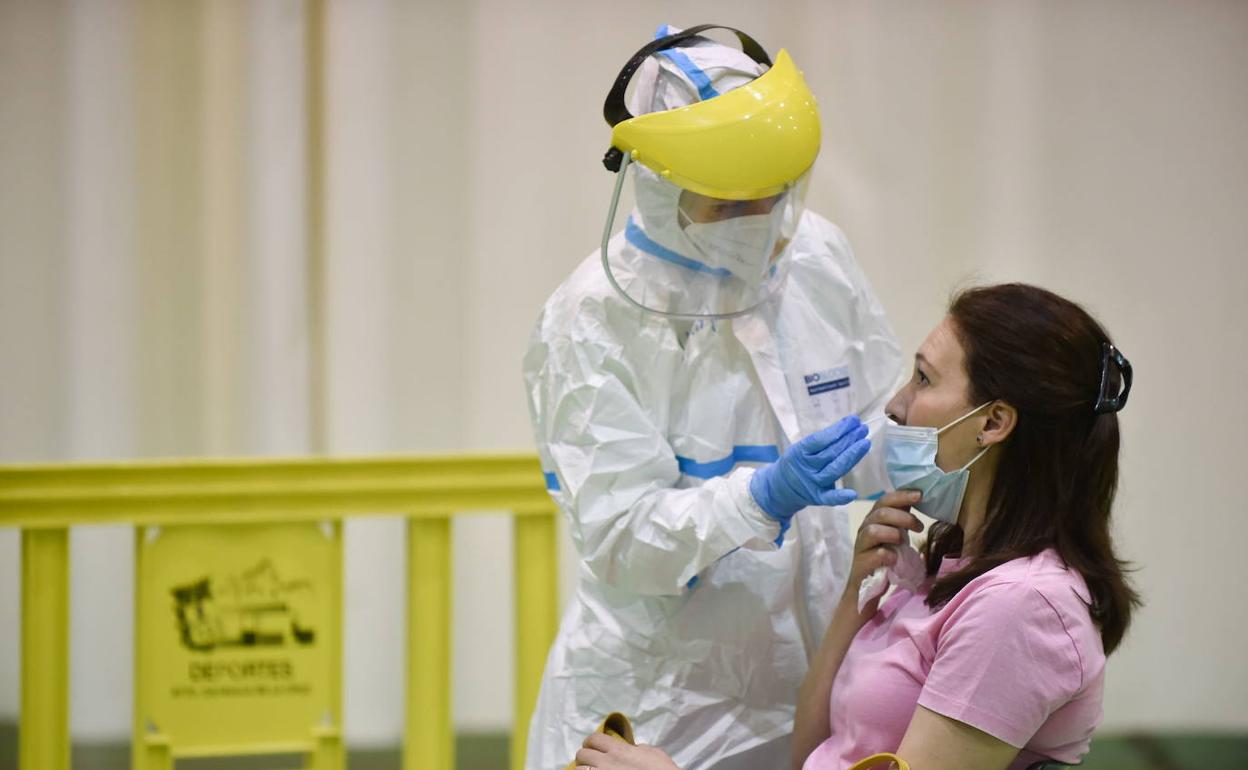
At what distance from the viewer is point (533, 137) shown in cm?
303

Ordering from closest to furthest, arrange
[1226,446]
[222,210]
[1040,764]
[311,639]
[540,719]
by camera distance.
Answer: [1040,764] < [540,719] < [311,639] < [222,210] < [1226,446]

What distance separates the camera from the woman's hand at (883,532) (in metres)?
1.52

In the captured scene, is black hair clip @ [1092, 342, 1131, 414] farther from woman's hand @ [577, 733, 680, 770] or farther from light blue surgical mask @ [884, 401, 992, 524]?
woman's hand @ [577, 733, 680, 770]

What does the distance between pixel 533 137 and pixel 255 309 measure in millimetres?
815

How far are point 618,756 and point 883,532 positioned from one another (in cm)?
44

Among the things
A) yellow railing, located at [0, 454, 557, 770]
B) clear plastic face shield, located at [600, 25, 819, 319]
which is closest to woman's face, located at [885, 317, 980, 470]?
clear plastic face shield, located at [600, 25, 819, 319]

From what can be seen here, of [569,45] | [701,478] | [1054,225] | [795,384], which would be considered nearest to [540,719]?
[701,478]

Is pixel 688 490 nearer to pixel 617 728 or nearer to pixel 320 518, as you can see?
pixel 617 728

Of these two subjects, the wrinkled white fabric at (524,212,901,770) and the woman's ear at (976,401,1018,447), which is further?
the wrinkled white fabric at (524,212,901,770)

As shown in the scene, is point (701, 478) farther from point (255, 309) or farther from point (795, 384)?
point (255, 309)

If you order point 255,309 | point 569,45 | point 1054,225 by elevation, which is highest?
point 569,45

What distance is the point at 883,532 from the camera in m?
1.52

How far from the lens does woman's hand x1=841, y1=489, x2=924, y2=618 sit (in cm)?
152

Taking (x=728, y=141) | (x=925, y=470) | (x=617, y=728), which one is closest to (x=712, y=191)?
(x=728, y=141)
